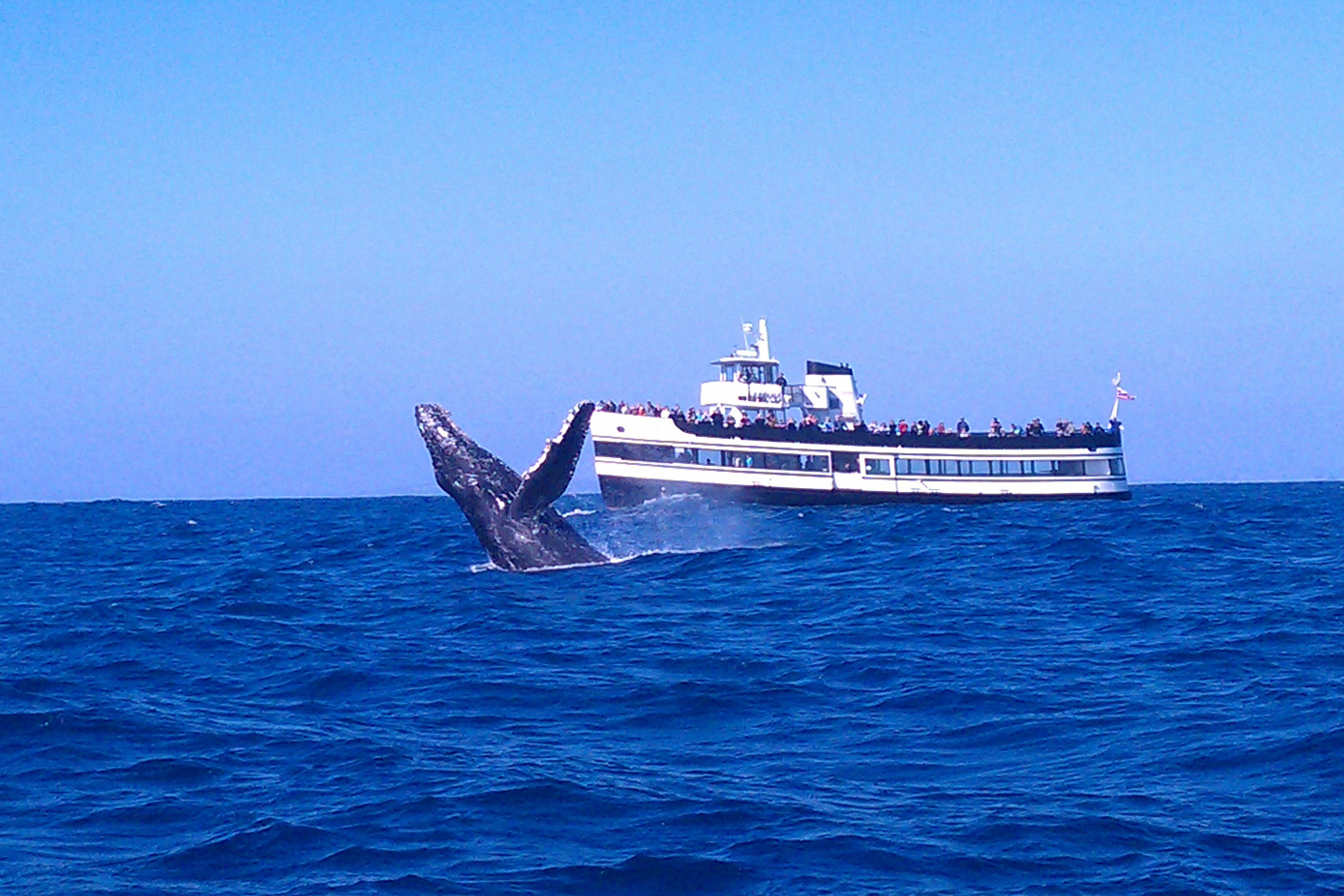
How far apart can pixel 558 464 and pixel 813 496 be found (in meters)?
31.5

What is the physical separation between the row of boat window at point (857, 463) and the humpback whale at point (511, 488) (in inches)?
1086

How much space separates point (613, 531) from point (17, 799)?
27.9 meters

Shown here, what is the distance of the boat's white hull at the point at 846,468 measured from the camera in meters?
47.9

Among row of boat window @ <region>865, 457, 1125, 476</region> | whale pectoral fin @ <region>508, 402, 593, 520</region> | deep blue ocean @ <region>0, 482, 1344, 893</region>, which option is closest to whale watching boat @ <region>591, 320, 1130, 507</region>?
row of boat window @ <region>865, 457, 1125, 476</region>

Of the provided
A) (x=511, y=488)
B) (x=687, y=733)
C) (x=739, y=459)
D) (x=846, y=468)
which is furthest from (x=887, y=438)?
(x=687, y=733)

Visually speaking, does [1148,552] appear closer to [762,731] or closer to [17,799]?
[762,731]

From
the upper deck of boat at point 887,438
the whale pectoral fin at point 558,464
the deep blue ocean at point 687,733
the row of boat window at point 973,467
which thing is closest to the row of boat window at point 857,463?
the row of boat window at point 973,467

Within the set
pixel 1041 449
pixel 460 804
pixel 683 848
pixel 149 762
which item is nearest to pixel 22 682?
pixel 149 762

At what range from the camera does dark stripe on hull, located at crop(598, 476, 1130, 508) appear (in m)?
47.9

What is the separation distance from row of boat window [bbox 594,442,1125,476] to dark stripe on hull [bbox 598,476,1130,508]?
75cm

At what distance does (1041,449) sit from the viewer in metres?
48.3

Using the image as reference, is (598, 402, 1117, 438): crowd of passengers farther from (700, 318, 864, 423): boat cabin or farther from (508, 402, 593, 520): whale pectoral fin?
(508, 402, 593, 520): whale pectoral fin

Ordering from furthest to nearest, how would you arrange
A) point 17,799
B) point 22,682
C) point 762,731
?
point 22,682 → point 762,731 → point 17,799

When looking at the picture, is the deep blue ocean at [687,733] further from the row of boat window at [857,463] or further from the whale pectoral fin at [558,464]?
the row of boat window at [857,463]
